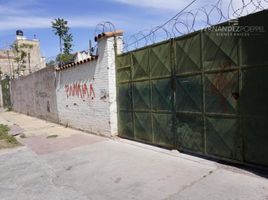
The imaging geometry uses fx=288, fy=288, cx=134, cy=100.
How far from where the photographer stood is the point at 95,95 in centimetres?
978

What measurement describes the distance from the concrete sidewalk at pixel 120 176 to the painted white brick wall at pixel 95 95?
5.10 ft

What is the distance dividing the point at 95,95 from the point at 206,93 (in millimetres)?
4877

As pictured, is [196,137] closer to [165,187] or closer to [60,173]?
[165,187]

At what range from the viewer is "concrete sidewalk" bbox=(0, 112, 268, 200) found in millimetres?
4523

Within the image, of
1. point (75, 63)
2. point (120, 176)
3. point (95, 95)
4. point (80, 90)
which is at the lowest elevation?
point (120, 176)

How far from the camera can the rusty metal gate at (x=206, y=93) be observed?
4.87m

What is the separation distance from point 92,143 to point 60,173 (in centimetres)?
261

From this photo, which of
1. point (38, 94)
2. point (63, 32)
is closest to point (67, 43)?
point (63, 32)

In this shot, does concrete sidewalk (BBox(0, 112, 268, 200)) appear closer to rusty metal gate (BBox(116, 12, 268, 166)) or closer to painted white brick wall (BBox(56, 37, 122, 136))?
rusty metal gate (BBox(116, 12, 268, 166))

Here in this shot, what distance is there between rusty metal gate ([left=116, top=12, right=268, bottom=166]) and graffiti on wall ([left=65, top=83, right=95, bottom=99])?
2.39m

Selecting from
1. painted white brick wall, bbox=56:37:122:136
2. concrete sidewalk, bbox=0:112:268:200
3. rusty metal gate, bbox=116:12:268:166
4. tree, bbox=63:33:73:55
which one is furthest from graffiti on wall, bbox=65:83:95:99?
tree, bbox=63:33:73:55

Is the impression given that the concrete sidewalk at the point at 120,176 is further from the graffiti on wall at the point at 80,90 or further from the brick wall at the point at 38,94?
the brick wall at the point at 38,94

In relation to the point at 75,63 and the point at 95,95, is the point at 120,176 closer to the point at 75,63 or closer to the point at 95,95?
the point at 95,95

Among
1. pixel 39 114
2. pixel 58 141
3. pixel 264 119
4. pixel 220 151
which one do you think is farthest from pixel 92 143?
pixel 39 114
